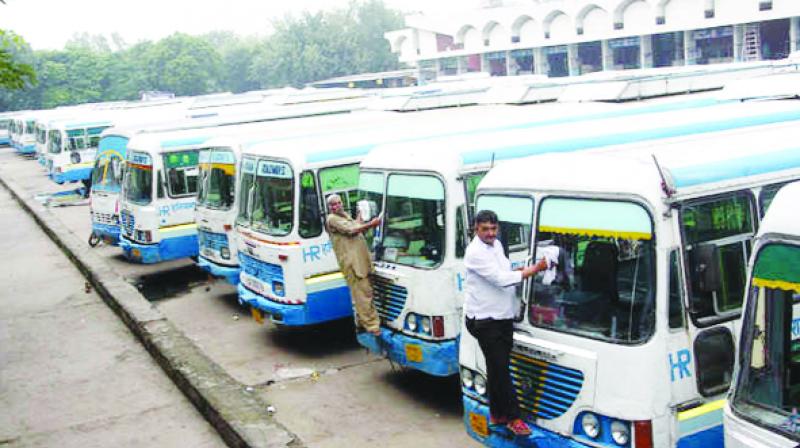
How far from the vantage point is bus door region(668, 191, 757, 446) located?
4.88 metres

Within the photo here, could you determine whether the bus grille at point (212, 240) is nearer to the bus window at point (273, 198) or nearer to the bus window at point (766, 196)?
the bus window at point (273, 198)

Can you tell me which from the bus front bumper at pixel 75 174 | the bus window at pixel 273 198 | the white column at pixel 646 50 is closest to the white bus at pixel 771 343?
the bus window at pixel 273 198

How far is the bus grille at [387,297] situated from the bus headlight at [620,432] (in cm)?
293

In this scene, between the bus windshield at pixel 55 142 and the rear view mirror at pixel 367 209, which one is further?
the bus windshield at pixel 55 142

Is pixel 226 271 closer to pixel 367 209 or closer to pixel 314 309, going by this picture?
pixel 314 309

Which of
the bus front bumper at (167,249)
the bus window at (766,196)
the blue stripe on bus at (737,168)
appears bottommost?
the bus front bumper at (167,249)

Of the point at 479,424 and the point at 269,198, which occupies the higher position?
the point at 269,198

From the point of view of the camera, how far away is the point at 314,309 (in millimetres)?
9281

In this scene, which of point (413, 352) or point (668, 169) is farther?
point (413, 352)

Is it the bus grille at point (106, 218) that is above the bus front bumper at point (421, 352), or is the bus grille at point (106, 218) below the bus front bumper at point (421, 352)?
above

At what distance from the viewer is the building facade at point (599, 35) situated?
145 ft

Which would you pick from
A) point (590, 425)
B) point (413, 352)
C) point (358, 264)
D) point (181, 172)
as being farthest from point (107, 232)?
point (590, 425)

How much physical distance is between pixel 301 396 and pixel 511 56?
5386 centimetres

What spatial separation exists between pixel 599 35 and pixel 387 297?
46069 millimetres
